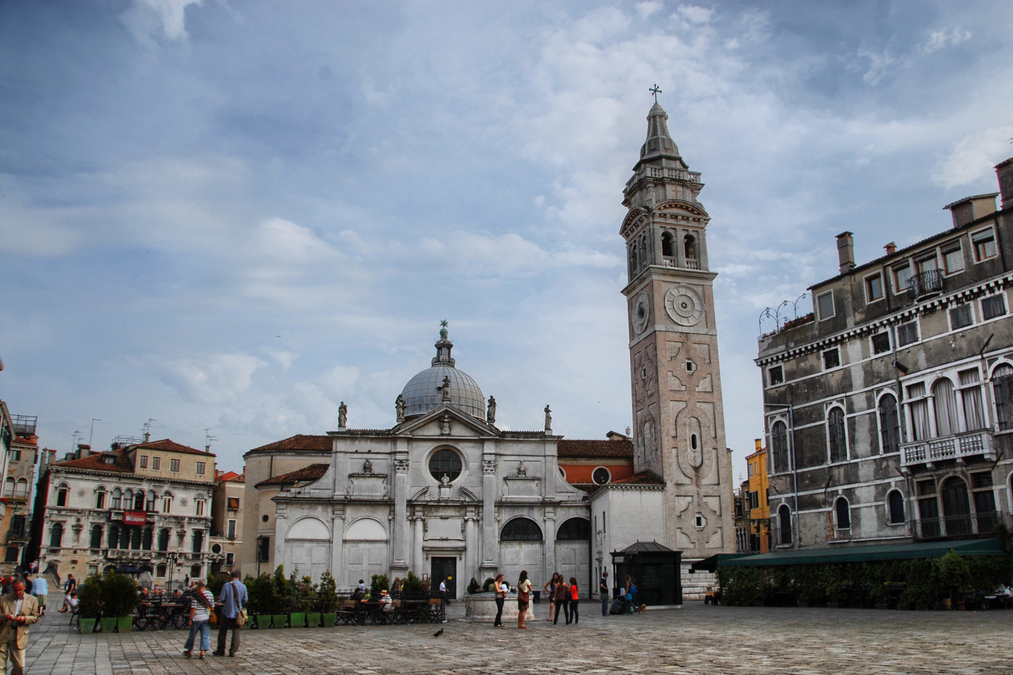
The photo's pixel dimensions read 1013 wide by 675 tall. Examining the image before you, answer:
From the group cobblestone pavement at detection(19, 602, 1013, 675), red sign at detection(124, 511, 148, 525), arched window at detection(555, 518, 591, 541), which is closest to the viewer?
cobblestone pavement at detection(19, 602, 1013, 675)

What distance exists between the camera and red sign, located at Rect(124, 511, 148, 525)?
59.8 m

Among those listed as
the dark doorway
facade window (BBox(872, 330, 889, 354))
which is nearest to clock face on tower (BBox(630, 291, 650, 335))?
facade window (BBox(872, 330, 889, 354))

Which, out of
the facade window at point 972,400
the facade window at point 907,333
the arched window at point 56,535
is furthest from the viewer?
the arched window at point 56,535

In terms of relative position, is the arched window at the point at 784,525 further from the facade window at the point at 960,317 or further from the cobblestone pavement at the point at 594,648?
the cobblestone pavement at the point at 594,648

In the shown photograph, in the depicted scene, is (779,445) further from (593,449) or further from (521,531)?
(521,531)

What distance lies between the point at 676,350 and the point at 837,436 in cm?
1175

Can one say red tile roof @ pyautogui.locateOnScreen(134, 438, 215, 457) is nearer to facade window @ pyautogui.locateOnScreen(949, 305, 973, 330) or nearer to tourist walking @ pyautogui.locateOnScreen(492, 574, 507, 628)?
tourist walking @ pyautogui.locateOnScreen(492, 574, 507, 628)

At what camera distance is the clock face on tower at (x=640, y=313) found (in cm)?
4456

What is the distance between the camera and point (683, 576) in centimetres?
3981

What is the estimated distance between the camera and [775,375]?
3644 cm

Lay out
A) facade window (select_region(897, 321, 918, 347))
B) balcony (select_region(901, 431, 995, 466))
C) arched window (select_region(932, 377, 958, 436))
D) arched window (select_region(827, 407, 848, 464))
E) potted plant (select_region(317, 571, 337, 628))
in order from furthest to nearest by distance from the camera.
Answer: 1. arched window (select_region(827, 407, 848, 464))
2. facade window (select_region(897, 321, 918, 347))
3. arched window (select_region(932, 377, 958, 436))
4. balcony (select_region(901, 431, 995, 466))
5. potted plant (select_region(317, 571, 337, 628))

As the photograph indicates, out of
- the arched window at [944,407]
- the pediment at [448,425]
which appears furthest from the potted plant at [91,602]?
the arched window at [944,407]

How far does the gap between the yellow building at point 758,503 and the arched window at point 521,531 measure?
25.6 meters

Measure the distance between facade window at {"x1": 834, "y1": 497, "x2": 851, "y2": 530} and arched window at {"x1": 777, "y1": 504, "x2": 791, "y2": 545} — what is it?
2.64 metres
